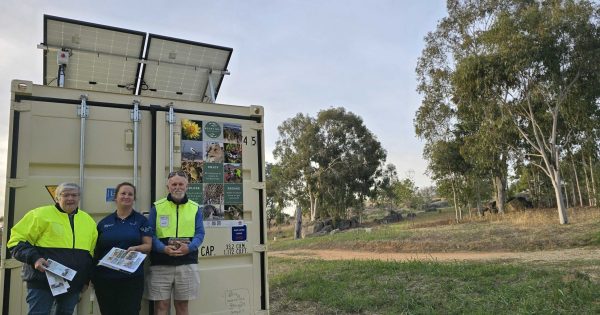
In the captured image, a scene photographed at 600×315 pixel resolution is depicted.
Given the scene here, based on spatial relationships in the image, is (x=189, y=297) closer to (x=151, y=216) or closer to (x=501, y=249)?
(x=151, y=216)

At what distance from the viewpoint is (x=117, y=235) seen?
142 inches

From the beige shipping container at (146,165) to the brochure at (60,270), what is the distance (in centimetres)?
34

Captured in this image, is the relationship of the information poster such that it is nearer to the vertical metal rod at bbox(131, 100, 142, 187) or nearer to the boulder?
the vertical metal rod at bbox(131, 100, 142, 187)

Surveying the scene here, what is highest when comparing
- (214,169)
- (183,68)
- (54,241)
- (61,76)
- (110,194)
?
(183,68)

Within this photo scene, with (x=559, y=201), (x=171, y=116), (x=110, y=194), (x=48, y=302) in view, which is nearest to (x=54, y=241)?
(x=48, y=302)

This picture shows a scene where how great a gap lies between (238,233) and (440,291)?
3.72m

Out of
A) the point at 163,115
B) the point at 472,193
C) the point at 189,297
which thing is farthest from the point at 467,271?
the point at 472,193

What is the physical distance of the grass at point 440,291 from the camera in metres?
5.33

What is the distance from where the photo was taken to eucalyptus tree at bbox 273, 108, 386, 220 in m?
37.6

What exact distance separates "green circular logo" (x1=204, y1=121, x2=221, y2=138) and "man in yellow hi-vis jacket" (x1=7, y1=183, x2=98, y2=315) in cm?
125

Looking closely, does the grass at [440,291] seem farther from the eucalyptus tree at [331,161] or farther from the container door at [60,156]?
the eucalyptus tree at [331,161]

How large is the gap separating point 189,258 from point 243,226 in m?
0.65

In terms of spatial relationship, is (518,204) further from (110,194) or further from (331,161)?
(110,194)

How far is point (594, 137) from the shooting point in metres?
26.3
